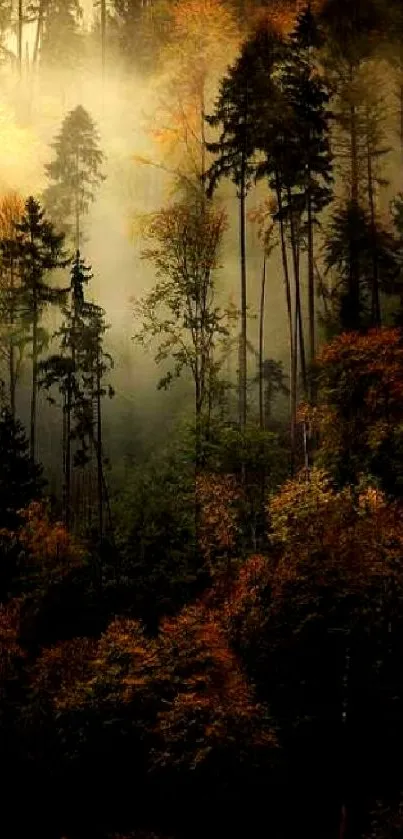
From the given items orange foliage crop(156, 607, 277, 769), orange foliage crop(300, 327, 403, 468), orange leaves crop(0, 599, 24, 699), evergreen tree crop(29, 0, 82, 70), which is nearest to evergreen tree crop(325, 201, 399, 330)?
orange foliage crop(300, 327, 403, 468)

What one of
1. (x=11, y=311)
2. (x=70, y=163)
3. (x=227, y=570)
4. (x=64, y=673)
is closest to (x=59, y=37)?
(x=70, y=163)

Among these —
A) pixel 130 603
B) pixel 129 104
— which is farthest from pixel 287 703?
pixel 129 104

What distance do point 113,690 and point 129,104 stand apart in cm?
4774

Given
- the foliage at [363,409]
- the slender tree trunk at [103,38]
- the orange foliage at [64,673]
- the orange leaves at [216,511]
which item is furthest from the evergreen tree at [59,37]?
the orange foliage at [64,673]

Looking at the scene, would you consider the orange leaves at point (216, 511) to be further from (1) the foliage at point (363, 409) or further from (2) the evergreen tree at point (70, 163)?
(2) the evergreen tree at point (70, 163)

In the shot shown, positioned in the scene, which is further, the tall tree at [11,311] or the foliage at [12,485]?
the tall tree at [11,311]

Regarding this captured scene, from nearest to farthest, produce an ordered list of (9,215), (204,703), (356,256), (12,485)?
1. (204,703)
2. (12,485)
3. (356,256)
4. (9,215)

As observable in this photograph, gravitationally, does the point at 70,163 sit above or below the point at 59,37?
below

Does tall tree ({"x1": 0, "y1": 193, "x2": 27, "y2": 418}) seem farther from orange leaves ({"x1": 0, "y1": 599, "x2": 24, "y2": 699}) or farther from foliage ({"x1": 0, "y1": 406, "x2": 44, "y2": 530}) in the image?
orange leaves ({"x1": 0, "y1": 599, "x2": 24, "y2": 699})

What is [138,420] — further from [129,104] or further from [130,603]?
[129,104]

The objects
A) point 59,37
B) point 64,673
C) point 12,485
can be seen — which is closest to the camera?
point 64,673

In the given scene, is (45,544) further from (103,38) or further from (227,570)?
(103,38)

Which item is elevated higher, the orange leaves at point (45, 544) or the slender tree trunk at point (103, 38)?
the slender tree trunk at point (103, 38)

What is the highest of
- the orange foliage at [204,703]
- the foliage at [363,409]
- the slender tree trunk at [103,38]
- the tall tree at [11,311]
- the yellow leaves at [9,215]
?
the slender tree trunk at [103,38]
